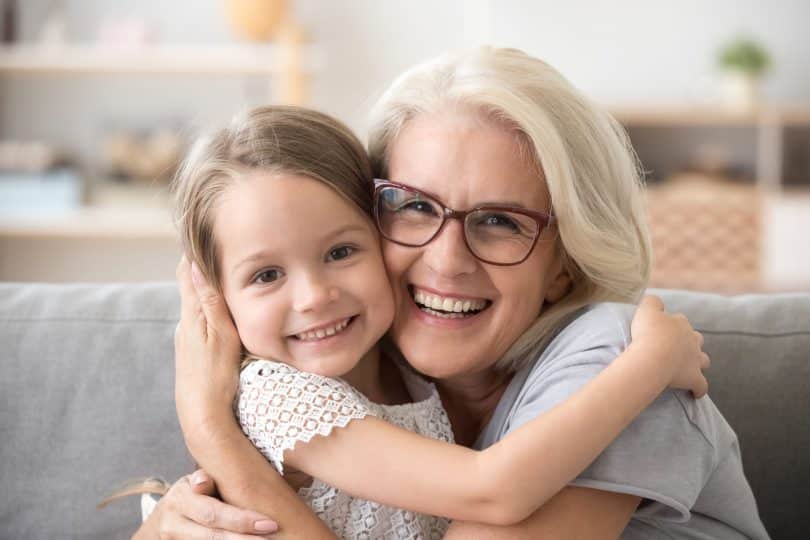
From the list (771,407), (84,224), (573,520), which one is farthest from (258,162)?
(84,224)

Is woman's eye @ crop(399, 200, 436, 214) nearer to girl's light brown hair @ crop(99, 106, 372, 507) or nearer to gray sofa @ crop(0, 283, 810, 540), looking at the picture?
girl's light brown hair @ crop(99, 106, 372, 507)

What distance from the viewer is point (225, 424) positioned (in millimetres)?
1432

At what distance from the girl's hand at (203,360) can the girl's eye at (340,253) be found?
0.19 meters

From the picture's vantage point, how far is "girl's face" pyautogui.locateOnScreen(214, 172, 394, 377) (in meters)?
1.45

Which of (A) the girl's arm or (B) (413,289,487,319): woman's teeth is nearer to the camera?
(A) the girl's arm

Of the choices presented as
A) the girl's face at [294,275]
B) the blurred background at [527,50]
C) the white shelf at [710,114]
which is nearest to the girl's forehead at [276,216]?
the girl's face at [294,275]

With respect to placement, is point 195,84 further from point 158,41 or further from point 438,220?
point 438,220

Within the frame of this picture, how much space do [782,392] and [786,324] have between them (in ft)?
0.42

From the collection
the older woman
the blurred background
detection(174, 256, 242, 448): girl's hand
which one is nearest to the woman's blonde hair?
the older woman

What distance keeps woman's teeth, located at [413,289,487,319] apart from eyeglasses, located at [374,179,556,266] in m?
0.08

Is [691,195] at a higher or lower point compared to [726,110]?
lower

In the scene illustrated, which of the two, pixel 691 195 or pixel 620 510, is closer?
pixel 620 510

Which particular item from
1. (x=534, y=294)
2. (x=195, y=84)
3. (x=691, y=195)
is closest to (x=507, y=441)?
(x=534, y=294)

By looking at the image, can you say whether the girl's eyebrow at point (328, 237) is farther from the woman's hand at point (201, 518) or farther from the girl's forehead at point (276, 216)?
the woman's hand at point (201, 518)
